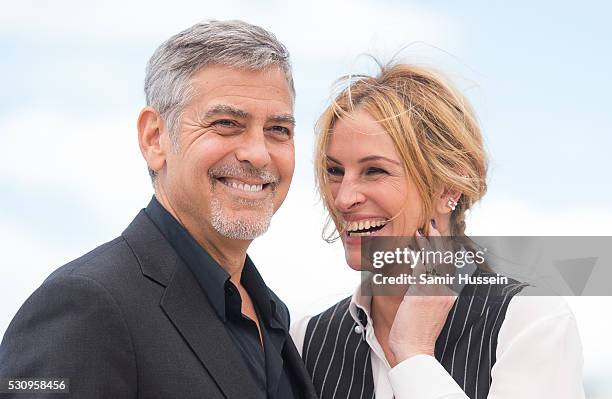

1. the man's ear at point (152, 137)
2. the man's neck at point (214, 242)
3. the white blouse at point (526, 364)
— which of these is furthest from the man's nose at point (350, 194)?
the man's ear at point (152, 137)

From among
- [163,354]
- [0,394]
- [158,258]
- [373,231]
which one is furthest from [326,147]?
[0,394]

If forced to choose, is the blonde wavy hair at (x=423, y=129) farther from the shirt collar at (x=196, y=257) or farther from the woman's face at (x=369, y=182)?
the shirt collar at (x=196, y=257)

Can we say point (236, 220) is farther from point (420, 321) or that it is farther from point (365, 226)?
point (420, 321)

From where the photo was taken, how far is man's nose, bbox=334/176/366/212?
4.73 m

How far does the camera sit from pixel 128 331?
10.9 ft

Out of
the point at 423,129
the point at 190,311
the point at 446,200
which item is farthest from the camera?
the point at 446,200

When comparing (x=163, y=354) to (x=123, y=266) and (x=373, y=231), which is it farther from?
(x=373, y=231)

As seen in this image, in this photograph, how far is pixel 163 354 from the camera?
3.39m

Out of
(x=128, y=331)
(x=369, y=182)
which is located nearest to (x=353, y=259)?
(x=369, y=182)

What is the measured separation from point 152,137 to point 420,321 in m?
Result: 1.72

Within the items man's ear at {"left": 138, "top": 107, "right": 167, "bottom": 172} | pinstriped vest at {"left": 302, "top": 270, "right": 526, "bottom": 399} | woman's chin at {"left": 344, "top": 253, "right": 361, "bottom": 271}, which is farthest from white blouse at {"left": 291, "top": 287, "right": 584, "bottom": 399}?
man's ear at {"left": 138, "top": 107, "right": 167, "bottom": 172}

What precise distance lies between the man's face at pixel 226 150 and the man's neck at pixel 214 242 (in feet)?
0.07

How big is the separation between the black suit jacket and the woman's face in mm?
1309

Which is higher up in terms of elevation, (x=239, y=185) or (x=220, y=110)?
(x=220, y=110)
